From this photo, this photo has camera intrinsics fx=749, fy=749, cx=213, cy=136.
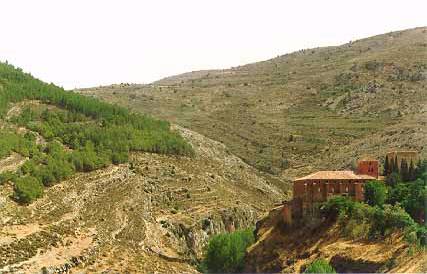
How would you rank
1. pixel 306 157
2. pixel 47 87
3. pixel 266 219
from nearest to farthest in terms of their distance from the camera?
pixel 266 219
pixel 47 87
pixel 306 157

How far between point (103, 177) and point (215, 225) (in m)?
13.0

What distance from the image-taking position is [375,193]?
55750 millimetres

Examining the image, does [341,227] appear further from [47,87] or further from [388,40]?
[388,40]

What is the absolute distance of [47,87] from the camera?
97.5 m

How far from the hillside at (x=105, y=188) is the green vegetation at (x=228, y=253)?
120 inches

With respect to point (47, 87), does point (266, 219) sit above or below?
below

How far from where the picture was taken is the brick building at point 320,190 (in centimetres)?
5869

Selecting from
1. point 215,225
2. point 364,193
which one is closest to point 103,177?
point 215,225

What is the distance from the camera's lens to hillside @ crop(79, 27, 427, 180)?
4424 inches

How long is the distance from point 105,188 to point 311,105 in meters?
70.0

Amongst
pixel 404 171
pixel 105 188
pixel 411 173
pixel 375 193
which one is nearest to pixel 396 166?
pixel 404 171

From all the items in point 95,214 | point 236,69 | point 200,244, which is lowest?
point 200,244

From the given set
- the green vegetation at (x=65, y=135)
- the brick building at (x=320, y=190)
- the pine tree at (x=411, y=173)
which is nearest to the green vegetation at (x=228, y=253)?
the brick building at (x=320, y=190)

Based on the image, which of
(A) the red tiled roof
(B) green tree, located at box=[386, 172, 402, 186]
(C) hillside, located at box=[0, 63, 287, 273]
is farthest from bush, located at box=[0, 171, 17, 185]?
(B) green tree, located at box=[386, 172, 402, 186]
